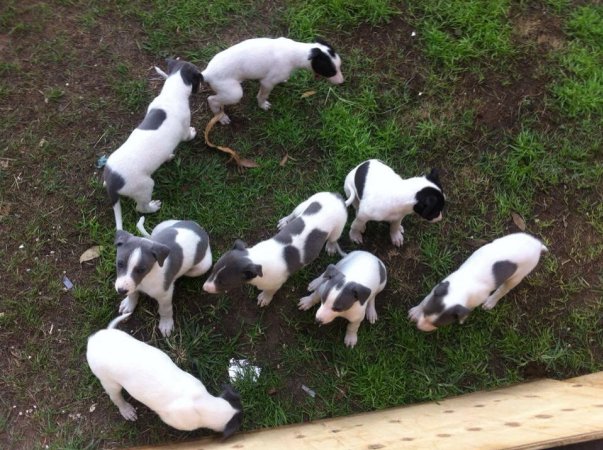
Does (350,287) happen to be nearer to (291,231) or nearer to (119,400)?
(291,231)

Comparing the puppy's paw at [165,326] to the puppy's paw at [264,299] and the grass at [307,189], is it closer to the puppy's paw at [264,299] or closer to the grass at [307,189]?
the grass at [307,189]

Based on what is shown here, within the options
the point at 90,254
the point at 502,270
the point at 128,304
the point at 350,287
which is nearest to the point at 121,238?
the point at 128,304

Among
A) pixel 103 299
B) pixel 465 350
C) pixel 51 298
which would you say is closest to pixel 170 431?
pixel 103 299

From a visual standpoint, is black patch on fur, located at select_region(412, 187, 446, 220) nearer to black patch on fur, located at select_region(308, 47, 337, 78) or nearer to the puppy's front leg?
black patch on fur, located at select_region(308, 47, 337, 78)

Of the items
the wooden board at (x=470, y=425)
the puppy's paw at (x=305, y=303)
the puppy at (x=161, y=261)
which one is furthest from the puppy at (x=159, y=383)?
the puppy's paw at (x=305, y=303)

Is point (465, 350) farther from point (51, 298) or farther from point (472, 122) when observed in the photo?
point (51, 298)

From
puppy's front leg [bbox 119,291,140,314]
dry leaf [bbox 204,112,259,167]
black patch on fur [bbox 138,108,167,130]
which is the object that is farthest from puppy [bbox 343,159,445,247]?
puppy's front leg [bbox 119,291,140,314]
